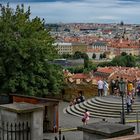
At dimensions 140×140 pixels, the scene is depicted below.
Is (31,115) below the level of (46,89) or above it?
above

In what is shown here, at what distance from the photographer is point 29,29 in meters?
25.8

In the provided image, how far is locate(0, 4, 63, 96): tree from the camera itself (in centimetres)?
2458

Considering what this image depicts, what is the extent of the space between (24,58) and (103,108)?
4.83 metres

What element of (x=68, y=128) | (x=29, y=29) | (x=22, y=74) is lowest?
(x=68, y=128)

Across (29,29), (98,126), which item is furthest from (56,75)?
(98,126)

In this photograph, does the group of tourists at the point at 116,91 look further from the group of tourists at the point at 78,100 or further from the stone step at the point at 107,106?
the stone step at the point at 107,106

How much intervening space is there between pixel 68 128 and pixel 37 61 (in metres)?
6.11

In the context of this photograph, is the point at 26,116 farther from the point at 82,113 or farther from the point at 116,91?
the point at 116,91

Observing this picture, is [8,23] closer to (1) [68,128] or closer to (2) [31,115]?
(1) [68,128]

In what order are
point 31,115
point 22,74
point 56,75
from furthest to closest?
point 56,75
point 22,74
point 31,115

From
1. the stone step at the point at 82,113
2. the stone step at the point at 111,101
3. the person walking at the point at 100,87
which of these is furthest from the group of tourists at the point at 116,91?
the stone step at the point at 82,113

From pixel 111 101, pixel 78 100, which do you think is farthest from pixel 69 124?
pixel 78 100

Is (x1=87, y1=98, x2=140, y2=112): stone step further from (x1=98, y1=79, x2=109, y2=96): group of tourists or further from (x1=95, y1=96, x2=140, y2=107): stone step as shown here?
(x1=98, y1=79, x2=109, y2=96): group of tourists

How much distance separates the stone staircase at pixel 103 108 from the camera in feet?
74.7
